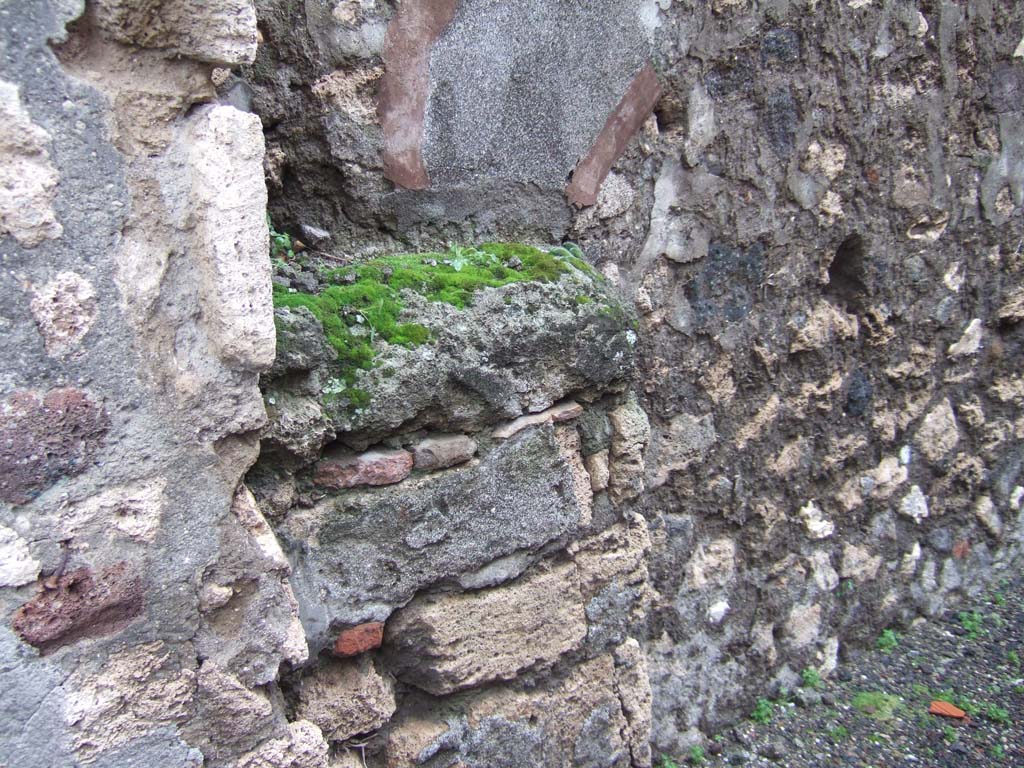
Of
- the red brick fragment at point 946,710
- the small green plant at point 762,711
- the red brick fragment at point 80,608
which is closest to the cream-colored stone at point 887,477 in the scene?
the red brick fragment at point 946,710

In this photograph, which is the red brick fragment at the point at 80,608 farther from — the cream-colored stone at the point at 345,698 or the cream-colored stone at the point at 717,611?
the cream-colored stone at the point at 717,611

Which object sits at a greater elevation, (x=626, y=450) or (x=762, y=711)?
(x=626, y=450)

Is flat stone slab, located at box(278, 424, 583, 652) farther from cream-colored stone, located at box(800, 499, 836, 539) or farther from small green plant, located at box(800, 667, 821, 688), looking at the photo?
small green plant, located at box(800, 667, 821, 688)

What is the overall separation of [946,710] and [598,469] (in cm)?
150

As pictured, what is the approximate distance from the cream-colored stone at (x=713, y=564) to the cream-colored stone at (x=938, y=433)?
0.90m

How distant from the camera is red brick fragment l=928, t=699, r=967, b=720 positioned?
101 inches

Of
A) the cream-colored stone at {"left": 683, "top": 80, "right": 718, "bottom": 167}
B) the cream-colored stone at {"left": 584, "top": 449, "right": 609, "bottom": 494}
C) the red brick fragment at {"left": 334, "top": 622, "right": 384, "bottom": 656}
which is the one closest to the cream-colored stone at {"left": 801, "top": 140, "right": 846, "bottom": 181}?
the cream-colored stone at {"left": 683, "top": 80, "right": 718, "bottom": 167}

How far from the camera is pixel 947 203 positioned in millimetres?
2801

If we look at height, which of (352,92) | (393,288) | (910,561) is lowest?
(910,561)

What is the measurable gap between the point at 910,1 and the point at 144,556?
2615mm

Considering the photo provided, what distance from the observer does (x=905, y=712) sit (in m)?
2.60

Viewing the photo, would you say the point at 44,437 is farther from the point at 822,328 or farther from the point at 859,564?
the point at 859,564

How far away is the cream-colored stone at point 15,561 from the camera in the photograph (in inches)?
40.9

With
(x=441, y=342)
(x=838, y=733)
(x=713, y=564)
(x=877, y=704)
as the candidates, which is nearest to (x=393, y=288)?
(x=441, y=342)
